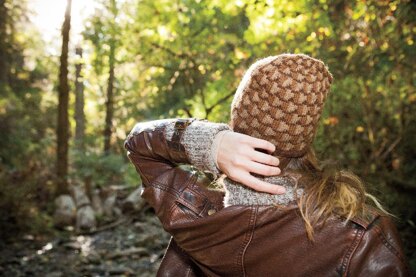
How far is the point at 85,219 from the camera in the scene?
806cm

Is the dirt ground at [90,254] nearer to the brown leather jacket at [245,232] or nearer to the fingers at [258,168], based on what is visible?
the brown leather jacket at [245,232]

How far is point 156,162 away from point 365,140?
608cm

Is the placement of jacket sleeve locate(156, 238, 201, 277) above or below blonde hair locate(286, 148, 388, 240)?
below

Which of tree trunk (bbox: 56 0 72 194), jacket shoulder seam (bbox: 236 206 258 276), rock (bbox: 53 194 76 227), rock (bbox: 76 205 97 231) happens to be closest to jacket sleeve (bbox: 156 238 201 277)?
jacket shoulder seam (bbox: 236 206 258 276)

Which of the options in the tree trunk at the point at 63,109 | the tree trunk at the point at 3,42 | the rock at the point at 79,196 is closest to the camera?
the rock at the point at 79,196

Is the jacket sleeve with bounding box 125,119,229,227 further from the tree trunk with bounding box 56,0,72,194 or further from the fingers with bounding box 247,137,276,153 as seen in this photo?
the tree trunk with bounding box 56,0,72,194

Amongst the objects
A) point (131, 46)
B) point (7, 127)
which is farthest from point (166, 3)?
point (7, 127)

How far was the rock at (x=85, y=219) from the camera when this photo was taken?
790cm

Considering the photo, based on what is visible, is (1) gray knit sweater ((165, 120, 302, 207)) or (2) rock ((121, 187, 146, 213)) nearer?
(1) gray knit sweater ((165, 120, 302, 207))

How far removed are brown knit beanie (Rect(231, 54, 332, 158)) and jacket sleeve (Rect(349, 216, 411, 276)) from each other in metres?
0.40

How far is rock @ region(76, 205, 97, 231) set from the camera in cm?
790

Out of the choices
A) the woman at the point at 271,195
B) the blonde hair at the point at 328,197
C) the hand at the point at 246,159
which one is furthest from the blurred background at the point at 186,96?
the hand at the point at 246,159

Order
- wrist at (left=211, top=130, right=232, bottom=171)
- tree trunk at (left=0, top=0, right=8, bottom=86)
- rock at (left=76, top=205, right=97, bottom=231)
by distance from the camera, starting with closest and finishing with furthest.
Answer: wrist at (left=211, top=130, right=232, bottom=171), rock at (left=76, top=205, right=97, bottom=231), tree trunk at (left=0, top=0, right=8, bottom=86)

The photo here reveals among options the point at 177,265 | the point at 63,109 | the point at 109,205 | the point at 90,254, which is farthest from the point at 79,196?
the point at 177,265
